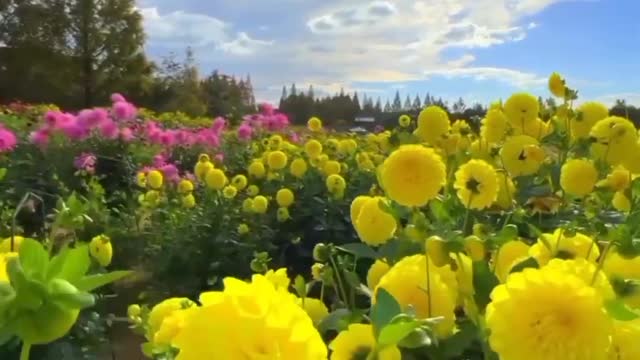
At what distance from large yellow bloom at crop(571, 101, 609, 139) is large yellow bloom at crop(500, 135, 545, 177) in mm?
316

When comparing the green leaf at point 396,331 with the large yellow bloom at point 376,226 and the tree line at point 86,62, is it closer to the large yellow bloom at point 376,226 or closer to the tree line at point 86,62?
the large yellow bloom at point 376,226

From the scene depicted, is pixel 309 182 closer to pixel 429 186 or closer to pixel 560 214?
pixel 560 214

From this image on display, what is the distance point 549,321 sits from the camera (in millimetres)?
508

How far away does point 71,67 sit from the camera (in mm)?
21328

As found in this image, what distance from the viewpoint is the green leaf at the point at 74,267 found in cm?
47

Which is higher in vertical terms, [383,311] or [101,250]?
[383,311]

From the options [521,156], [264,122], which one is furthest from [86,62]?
[521,156]

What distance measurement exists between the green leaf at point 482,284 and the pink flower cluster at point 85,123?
4.83 metres

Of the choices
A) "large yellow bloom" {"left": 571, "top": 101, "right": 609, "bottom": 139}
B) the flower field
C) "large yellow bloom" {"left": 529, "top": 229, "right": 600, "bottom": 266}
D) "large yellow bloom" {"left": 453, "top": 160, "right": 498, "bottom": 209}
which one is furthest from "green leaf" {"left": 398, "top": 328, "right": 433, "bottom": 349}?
"large yellow bloom" {"left": 571, "top": 101, "right": 609, "bottom": 139}

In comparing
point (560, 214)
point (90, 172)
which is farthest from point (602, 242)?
point (90, 172)

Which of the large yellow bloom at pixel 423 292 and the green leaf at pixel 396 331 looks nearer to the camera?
the green leaf at pixel 396 331

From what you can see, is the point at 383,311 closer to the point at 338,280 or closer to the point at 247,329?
the point at 247,329

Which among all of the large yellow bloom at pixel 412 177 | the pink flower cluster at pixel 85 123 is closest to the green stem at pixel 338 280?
the large yellow bloom at pixel 412 177

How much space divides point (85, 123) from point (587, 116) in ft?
12.8
